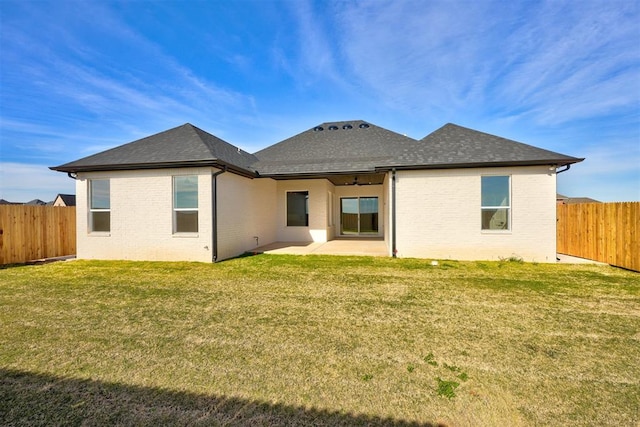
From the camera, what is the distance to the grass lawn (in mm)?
2234

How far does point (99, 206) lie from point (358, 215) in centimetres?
1178

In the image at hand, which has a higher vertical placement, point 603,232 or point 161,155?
point 161,155

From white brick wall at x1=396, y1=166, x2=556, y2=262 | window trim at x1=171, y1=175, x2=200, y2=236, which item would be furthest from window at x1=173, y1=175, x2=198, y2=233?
white brick wall at x1=396, y1=166, x2=556, y2=262

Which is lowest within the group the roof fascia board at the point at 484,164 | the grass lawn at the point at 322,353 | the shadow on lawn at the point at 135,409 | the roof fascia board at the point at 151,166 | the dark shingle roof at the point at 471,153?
the grass lawn at the point at 322,353

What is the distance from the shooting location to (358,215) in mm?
15898

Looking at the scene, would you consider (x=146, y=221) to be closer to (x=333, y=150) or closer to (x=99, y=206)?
(x=99, y=206)

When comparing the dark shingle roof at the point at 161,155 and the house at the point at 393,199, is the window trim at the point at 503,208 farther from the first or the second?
the dark shingle roof at the point at 161,155

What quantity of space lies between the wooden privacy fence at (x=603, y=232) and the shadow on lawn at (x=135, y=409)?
937cm

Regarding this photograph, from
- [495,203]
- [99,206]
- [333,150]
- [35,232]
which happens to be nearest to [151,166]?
[99,206]

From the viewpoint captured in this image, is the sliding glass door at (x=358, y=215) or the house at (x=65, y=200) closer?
the sliding glass door at (x=358, y=215)

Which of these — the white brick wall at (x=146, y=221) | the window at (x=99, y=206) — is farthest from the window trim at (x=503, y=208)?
the window at (x=99, y=206)

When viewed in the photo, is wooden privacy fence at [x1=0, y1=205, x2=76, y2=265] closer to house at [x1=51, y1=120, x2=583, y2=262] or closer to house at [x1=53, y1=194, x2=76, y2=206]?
house at [x1=51, y1=120, x2=583, y2=262]

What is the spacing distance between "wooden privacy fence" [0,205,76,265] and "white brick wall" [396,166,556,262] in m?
12.5

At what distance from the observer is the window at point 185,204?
9102 millimetres
